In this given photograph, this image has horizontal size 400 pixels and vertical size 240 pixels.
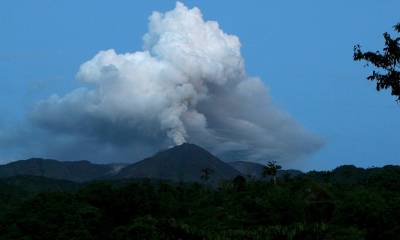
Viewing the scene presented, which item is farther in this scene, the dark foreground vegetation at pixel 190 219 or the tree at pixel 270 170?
the tree at pixel 270 170

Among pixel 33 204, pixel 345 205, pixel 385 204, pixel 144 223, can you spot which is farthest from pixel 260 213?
pixel 33 204

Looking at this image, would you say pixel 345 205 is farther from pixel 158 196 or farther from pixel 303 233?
pixel 158 196

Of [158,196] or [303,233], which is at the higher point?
[158,196]

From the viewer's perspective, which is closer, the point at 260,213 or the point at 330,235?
the point at 330,235

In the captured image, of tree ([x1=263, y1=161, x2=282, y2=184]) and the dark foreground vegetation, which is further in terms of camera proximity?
tree ([x1=263, y1=161, x2=282, y2=184])

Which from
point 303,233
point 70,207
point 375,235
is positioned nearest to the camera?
point 303,233

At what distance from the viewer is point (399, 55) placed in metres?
23.9

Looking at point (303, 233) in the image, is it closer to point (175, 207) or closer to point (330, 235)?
point (330, 235)

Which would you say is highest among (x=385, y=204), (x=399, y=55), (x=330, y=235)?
(x=399, y=55)

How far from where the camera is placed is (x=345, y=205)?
199ft

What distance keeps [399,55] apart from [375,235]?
112ft

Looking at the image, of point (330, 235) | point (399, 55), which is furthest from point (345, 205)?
point (399, 55)

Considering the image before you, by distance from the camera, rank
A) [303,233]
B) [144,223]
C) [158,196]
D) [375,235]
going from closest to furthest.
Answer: [303,233]
[144,223]
[375,235]
[158,196]

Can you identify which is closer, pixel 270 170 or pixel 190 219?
pixel 190 219
